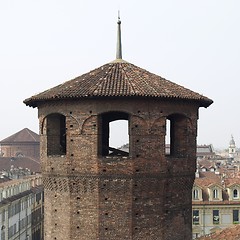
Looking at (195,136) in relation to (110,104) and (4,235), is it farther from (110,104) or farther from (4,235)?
(4,235)

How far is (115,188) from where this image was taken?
14.5 metres

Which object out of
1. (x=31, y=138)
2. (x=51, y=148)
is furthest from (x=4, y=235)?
(x=31, y=138)

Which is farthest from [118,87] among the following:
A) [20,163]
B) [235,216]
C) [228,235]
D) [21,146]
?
[21,146]

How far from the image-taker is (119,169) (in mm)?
14422

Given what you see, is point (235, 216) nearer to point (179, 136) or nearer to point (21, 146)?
point (179, 136)

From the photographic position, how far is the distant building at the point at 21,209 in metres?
42.7

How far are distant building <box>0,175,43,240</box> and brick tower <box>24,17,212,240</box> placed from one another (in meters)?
27.8

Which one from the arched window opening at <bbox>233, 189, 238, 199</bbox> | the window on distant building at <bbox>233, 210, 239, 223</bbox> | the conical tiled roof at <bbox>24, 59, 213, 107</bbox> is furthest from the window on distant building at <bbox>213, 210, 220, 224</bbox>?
the conical tiled roof at <bbox>24, 59, 213, 107</bbox>

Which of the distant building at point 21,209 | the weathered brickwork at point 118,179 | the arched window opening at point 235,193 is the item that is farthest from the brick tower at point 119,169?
the arched window opening at point 235,193

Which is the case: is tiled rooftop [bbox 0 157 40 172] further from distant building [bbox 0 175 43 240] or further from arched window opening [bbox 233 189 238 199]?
arched window opening [bbox 233 189 238 199]

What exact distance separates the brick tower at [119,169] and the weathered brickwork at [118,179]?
28 millimetres

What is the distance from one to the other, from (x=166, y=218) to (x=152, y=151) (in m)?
2.02

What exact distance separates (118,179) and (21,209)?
36.1 m

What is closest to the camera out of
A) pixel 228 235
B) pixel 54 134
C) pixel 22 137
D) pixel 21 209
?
pixel 54 134
